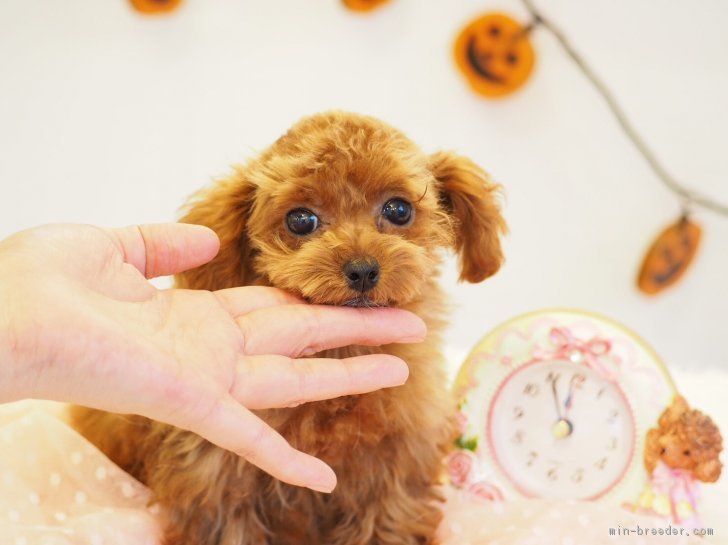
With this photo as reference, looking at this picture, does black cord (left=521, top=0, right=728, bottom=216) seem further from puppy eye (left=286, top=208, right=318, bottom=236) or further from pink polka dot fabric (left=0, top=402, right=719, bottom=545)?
puppy eye (left=286, top=208, right=318, bottom=236)

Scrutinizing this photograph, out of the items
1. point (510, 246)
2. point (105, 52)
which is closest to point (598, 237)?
point (510, 246)

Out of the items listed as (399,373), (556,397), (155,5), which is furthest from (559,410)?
(155,5)

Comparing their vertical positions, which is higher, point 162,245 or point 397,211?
point 397,211

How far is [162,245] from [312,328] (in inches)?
10.0

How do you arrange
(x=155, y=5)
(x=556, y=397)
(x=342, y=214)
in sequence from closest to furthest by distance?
(x=342, y=214)
(x=556, y=397)
(x=155, y=5)

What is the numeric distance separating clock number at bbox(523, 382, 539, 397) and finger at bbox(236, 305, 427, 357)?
22.3 inches

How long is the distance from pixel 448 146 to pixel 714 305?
1047 millimetres

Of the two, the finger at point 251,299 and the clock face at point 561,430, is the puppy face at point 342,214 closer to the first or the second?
the finger at point 251,299

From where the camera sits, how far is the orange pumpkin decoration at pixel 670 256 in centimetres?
Answer: 254

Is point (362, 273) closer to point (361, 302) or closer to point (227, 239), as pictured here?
point (361, 302)

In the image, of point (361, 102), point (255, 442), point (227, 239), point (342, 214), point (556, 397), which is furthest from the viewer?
point (361, 102)

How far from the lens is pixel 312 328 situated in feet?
3.73

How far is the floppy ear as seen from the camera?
1362 millimetres

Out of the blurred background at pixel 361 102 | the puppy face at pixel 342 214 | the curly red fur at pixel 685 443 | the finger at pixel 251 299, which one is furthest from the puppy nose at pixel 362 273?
the blurred background at pixel 361 102
